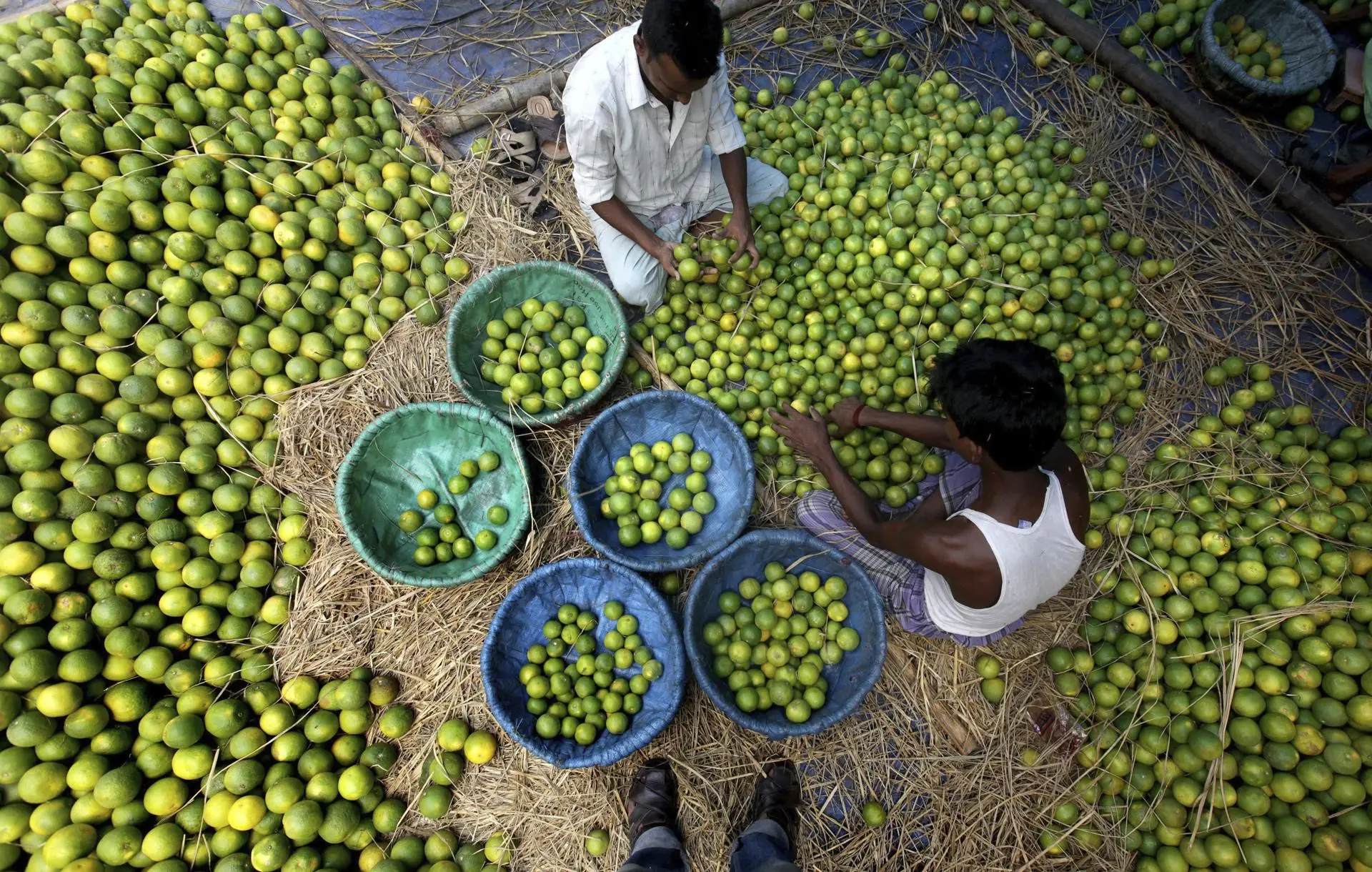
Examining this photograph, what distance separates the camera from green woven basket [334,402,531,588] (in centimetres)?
342

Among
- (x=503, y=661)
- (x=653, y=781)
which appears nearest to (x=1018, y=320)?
(x=653, y=781)

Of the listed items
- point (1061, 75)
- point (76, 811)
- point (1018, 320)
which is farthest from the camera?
point (1061, 75)

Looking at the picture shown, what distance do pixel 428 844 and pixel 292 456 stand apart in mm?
2295

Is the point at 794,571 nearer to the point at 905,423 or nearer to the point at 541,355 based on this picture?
the point at 905,423

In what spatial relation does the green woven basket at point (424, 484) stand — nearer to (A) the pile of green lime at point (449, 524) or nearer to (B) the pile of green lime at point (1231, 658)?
(A) the pile of green lime at point (449, 524)

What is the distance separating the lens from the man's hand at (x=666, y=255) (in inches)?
142

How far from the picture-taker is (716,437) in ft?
12.3

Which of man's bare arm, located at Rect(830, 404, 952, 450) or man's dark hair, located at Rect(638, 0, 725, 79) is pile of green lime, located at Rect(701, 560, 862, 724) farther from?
man's dark hair, located at Rect(638, 0, 725, 79)

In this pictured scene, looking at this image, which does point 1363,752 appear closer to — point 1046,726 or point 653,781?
point 1046,726

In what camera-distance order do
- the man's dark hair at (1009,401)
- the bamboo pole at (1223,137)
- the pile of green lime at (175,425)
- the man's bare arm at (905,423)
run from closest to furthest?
the man's dark hair at (1009,401)
the pile of green lime at (175,425)
the man's bare arm at (905,423)
the bamboo pole at (1223,137)

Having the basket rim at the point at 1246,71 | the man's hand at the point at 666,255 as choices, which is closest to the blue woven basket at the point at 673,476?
the man's hand at the point at 666,255

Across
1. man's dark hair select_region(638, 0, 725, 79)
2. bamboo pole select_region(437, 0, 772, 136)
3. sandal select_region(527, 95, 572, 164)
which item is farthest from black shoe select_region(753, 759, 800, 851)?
bamboo pole select_region(437, 0, 772, 136)

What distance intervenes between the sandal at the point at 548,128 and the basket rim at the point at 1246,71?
15.8ft

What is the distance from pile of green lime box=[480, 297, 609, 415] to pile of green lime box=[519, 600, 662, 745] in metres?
1.29
